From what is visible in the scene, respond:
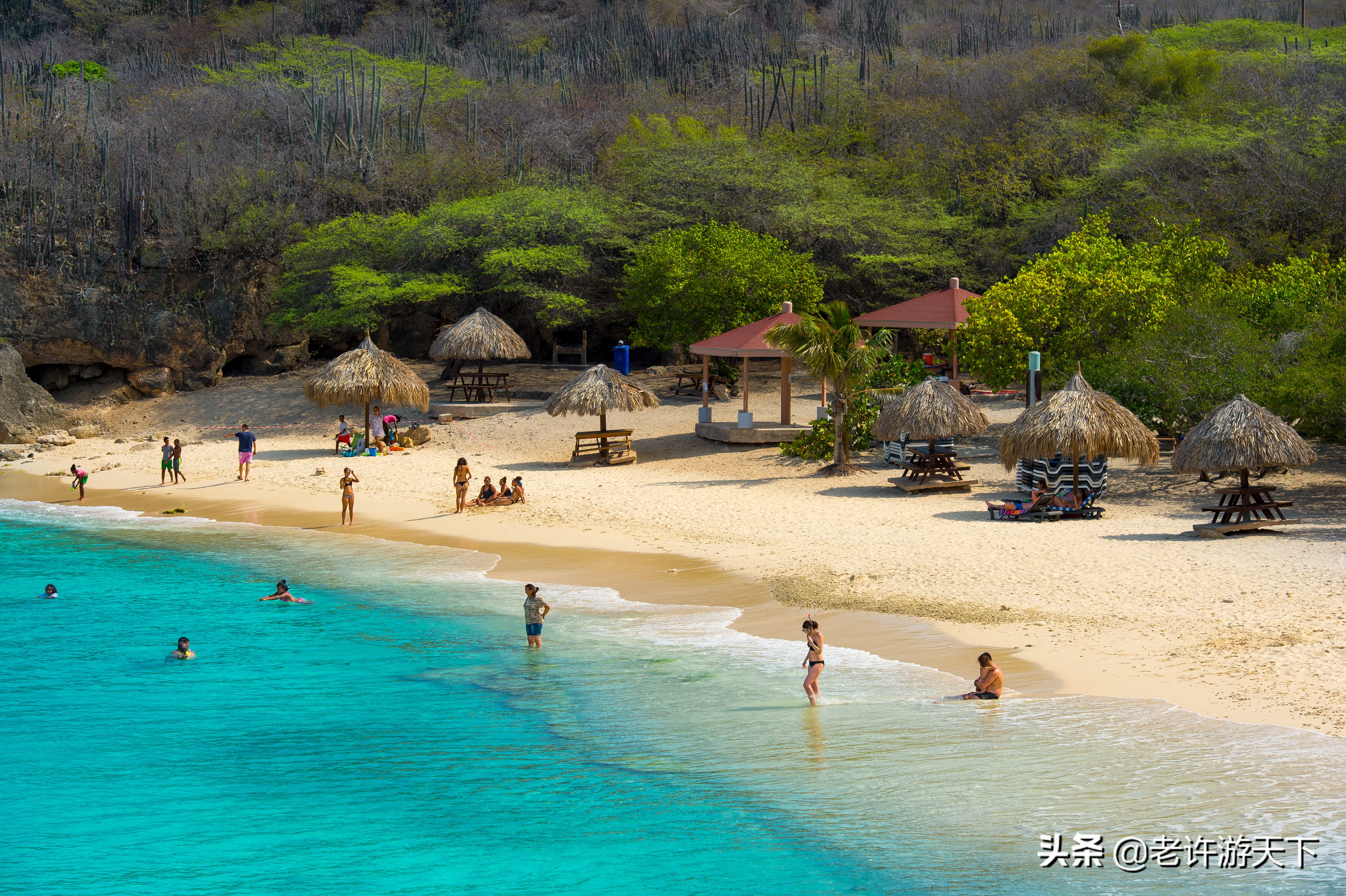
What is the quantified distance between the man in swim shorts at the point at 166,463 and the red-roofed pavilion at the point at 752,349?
37.8 ft

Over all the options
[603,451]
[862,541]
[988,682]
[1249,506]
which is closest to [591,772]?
[988,682]

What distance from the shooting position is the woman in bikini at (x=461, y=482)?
21.0m

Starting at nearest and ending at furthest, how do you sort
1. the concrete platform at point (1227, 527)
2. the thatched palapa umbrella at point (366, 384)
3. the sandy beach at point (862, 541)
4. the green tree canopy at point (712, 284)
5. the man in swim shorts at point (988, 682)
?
the man in swim shorts at point (988, 682)
the sandy beach at point (862, 541)
the concrete platform at point (1227, 527)
the thatched palapa umbrella at point (366, 384)
the green tree canopy at point (712, 284)

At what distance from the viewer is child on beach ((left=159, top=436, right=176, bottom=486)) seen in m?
25.0

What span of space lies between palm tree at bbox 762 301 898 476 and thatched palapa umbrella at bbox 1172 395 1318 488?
6552 millimetres

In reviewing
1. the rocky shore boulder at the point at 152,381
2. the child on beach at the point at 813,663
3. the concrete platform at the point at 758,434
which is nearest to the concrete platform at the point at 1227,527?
the child on beach at the point at 813,663

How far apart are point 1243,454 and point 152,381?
94.3ft

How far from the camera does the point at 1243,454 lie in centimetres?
1639

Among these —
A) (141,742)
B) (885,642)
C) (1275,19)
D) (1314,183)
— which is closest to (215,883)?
(141,742)

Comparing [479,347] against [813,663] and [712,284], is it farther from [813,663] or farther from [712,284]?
[813,663]

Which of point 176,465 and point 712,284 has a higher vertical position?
point 712,284

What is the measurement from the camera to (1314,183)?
3070cm

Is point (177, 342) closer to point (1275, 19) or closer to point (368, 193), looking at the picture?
point (368, 193)

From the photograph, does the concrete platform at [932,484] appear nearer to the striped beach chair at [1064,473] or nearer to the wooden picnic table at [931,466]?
the wooden picnic table at [931,466]
